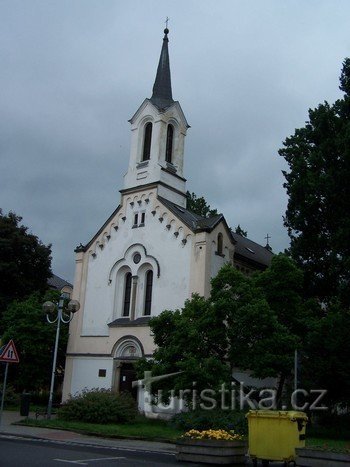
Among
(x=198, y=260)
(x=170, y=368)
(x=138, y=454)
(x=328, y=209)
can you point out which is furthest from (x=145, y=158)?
(x=138, y=454)

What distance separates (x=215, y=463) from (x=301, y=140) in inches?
808

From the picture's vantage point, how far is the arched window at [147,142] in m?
36.0

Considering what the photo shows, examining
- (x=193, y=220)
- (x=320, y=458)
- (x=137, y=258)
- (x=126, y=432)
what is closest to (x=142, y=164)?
(x=193, y=220)

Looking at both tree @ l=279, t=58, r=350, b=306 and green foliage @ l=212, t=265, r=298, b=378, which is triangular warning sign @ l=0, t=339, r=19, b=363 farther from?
tree @ l=279, t=58, r=350, b=306

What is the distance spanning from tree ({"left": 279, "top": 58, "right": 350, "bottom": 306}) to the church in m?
4.87

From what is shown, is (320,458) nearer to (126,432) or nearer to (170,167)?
(126,432)

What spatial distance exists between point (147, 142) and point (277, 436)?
2691cm

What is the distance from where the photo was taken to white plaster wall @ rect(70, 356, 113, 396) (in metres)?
32.1

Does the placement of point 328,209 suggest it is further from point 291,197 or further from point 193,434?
point 193,434

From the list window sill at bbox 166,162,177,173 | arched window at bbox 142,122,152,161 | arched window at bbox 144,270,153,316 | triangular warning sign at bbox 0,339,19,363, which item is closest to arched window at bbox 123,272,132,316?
arched window at bbox 144,270,153,316

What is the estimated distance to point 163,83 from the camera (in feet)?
127

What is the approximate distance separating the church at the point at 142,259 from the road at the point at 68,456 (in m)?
14.4

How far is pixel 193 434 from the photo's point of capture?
44.4 feet

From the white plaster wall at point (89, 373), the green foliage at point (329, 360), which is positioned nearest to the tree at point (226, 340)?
the green foliage at point (329, 360)
